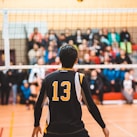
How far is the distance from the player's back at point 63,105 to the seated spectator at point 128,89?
7.72m

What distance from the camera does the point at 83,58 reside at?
32.6ft

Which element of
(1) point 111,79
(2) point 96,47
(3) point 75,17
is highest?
(3) point 75,17

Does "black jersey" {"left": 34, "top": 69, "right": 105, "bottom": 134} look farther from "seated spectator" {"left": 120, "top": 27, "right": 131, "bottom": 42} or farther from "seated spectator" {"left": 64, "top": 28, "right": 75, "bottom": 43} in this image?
"seated spectator" {"left": 120, "top": 27, "right": 131, "bottom": 42}

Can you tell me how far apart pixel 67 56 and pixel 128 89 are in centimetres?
786

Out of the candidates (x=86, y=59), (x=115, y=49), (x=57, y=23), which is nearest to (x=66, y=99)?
(x=86, y=59)

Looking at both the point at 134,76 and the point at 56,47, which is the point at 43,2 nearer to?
the point at 56,47

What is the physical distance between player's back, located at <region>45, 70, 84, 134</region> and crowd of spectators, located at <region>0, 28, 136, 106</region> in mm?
6846

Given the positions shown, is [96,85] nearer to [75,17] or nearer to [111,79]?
[111,79]

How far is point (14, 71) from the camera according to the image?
9.98 metres

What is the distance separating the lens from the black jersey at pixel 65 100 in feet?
7.88

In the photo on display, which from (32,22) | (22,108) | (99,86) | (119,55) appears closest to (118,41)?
(119,55)

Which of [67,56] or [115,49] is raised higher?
[67,56]

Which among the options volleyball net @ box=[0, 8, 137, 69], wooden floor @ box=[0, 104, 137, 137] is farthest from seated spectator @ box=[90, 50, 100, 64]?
wooden floor @ box=[0, 104, 137, 137]

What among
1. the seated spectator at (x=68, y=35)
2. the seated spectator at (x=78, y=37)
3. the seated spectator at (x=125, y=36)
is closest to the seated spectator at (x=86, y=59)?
the seated spectator at (x=78, y=37)
